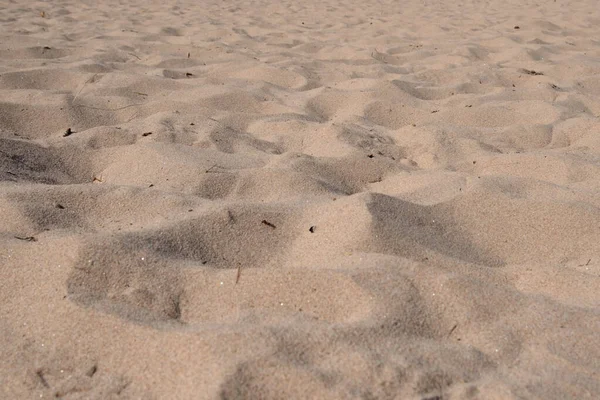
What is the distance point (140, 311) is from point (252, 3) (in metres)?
5.36

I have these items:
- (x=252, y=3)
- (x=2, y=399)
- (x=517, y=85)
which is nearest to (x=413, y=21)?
(x=252, y=3)

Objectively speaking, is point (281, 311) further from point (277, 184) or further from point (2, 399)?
point (277, 184)

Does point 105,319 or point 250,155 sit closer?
point 105,319

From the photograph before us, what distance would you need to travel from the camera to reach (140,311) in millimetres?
1212

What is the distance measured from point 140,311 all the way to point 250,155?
993mm

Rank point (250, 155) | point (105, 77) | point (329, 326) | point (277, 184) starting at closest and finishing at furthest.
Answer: point (329, 326) → point (277, 184) → point (250, 155) → point (105, 77)

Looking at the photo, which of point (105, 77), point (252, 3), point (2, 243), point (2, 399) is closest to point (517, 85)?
point (105, 77)

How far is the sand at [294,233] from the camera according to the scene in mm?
1078

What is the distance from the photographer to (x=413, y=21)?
5.19 m

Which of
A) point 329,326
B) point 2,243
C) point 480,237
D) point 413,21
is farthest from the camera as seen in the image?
point 413,21

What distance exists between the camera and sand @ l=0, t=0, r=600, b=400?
3.54ft

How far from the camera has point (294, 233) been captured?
1.56 meters

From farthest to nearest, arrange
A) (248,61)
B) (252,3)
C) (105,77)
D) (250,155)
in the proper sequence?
(252,3), (248,61), (105,77), (250,155)

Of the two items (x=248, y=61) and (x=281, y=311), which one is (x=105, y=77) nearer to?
(x=248, y=61)
